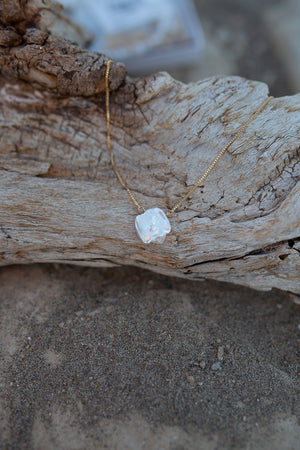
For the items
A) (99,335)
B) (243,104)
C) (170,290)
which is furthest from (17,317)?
(243,104)

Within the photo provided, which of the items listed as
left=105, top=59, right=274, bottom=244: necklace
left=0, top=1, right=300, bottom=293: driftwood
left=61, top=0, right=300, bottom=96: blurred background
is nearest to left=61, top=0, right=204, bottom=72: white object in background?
left=61, top=0, right=300, bottom=96: blurred background

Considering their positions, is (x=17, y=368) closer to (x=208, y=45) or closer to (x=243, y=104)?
(x=243, y=104)

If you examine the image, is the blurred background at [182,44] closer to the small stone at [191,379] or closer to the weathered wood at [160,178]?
the weathered wood at [160,178]

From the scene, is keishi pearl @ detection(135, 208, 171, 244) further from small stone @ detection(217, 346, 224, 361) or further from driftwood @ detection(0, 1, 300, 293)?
small stone @ detection(217, 346, 224, 361)

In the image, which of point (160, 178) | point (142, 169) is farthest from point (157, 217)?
point (142, 169)

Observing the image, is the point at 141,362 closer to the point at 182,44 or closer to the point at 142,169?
the point at 142,169

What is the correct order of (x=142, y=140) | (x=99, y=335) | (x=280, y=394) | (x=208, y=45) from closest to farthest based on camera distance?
(x=280, y=394) → (x=99, y=335) → (x=142, y=140) → (x=208, y=45)

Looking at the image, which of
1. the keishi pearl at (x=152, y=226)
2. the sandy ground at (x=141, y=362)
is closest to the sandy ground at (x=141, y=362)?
the sandy ground at (x=141, y=362)
